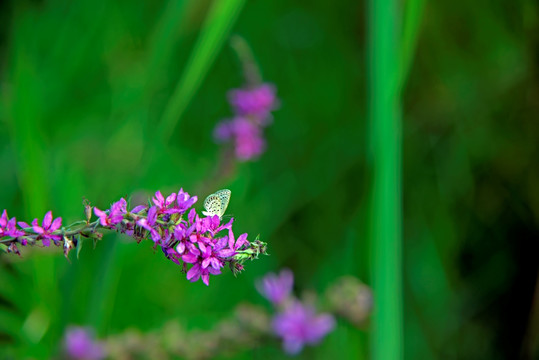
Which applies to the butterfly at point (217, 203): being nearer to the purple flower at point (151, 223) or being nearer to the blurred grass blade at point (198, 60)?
the purple flower at point (151, 223)

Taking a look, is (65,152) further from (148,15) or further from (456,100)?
(456,100)

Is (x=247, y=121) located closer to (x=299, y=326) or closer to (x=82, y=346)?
(x=299, y=326)

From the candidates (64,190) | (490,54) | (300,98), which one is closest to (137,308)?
(64,190)

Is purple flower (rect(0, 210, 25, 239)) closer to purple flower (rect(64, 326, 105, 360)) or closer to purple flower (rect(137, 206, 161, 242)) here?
purple flower (rect(137, 206, 161, 242))

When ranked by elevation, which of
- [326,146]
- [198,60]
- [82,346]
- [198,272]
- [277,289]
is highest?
[326,146]

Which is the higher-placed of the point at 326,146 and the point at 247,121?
the point at 326,146

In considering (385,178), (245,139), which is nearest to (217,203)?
(385,178)

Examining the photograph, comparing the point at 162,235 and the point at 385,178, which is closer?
the point at 162,235

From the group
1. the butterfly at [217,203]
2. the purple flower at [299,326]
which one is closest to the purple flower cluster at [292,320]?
the purple flower at [299,326]

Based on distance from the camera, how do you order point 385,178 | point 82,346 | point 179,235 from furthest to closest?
1. point 82,346
2. point 385,178
3. point 179,235

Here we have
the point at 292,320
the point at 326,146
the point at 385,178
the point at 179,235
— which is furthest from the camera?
the point at 326,146
